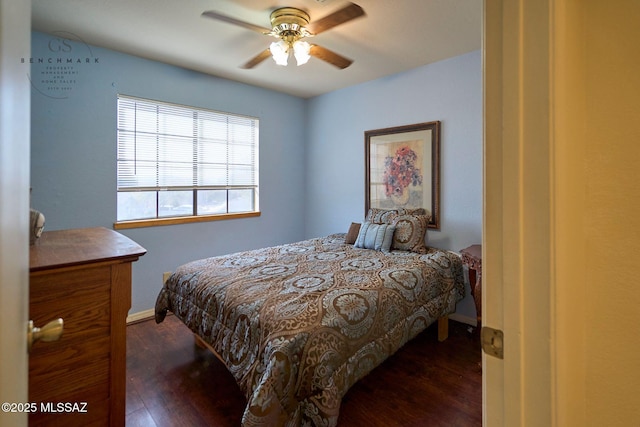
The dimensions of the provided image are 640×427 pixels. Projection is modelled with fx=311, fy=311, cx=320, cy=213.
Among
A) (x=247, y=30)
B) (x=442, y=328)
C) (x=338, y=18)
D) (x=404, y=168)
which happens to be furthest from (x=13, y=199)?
(x=404, y=168)

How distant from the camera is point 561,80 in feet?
1.82

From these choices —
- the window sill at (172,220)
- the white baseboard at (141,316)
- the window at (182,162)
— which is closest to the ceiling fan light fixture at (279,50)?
the window at (182,162)

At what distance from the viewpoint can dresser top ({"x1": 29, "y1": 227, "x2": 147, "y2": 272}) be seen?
3.47ft

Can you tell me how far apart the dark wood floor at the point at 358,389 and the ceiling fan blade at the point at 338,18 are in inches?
88.4

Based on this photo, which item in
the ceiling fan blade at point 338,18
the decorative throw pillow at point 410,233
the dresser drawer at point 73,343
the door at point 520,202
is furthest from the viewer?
the decorative throw pillow at point 410,233

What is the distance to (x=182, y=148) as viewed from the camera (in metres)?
3.34

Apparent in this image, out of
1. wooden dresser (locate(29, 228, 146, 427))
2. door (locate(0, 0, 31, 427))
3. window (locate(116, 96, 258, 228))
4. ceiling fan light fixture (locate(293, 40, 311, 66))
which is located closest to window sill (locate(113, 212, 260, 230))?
window (locate(116, 96, 258, 228))

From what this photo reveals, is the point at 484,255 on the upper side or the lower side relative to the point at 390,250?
upper

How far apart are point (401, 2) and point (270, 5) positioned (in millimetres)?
873

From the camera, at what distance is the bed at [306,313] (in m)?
1.42

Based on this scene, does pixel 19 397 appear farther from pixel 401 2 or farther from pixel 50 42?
pixel 50 42

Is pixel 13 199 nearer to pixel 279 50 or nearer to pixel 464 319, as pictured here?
pixel 279 50

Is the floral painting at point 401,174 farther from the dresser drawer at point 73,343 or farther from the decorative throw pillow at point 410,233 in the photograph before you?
the dresser drawer at point 73,343

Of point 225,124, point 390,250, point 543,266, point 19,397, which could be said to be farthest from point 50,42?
point 543,266
